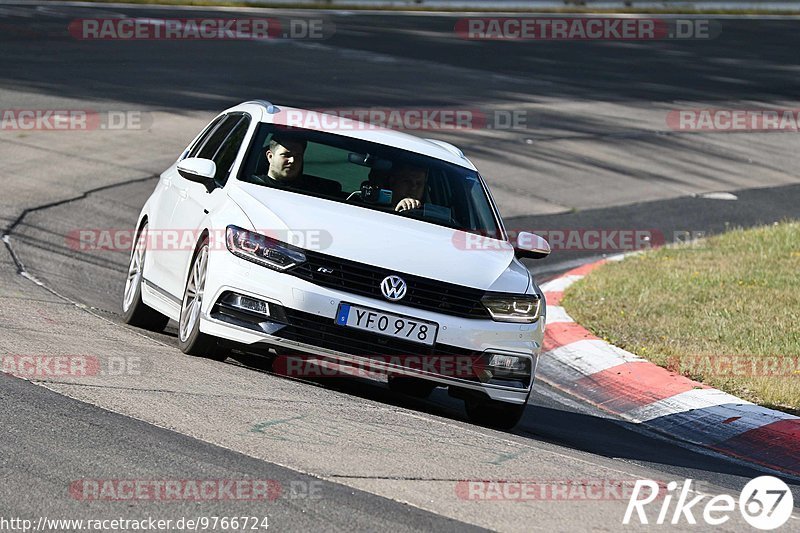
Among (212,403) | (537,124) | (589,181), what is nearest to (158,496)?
(212,403)

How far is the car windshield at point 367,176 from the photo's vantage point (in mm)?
8281

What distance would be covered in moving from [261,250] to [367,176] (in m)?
1.28

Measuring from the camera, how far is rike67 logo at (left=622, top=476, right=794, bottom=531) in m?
5.64

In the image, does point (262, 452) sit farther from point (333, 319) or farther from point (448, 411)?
point (448, 411)

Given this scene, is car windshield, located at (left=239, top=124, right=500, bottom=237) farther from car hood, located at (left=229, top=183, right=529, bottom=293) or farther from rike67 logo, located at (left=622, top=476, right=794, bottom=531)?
rike67 logo, located at (left=622, top=476, right=794, bottom=531)
